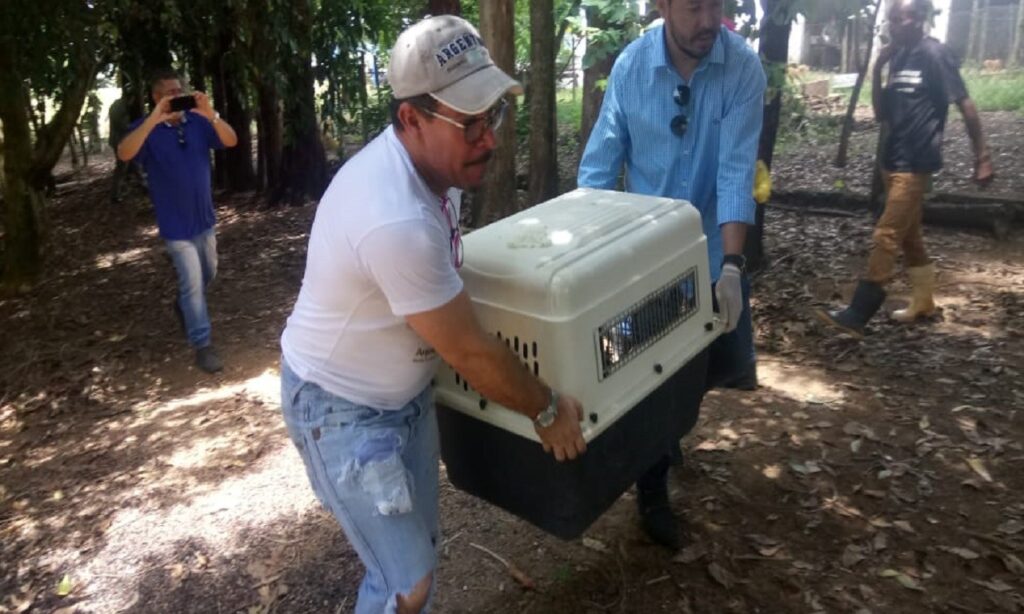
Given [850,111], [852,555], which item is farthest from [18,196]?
[850,111]

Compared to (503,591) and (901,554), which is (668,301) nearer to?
(503,591)

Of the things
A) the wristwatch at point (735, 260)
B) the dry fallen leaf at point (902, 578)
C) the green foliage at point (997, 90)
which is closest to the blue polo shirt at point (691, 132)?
the wristwatch at point (735, 260)

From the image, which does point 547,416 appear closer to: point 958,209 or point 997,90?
point 958,209

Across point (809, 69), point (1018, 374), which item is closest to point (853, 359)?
point (1018, 374)

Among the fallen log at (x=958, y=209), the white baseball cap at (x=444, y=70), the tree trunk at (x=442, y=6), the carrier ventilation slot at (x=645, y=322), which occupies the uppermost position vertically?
the tree trunk at (x=442, y=6)

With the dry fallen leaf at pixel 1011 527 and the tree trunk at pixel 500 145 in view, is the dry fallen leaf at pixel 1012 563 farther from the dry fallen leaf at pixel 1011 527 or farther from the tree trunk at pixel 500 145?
the tree trunk at pixel 500 145

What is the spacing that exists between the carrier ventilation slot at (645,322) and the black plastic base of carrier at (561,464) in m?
0.15

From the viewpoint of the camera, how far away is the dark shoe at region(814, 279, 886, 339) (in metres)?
5.11

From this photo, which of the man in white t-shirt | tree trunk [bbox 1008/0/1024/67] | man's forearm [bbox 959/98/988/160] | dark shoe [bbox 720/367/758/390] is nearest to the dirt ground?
dark shoe [bbox 720/367/758/390]

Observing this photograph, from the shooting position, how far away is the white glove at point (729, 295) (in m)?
2.55

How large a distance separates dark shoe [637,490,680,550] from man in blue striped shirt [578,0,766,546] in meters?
0.01

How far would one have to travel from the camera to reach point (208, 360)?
556cm

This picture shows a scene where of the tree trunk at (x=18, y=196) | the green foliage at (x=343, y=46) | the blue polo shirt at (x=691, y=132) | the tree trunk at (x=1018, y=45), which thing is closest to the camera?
the blue polo shirt at (x=691, y=132)

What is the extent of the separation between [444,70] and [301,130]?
27.7 feet
